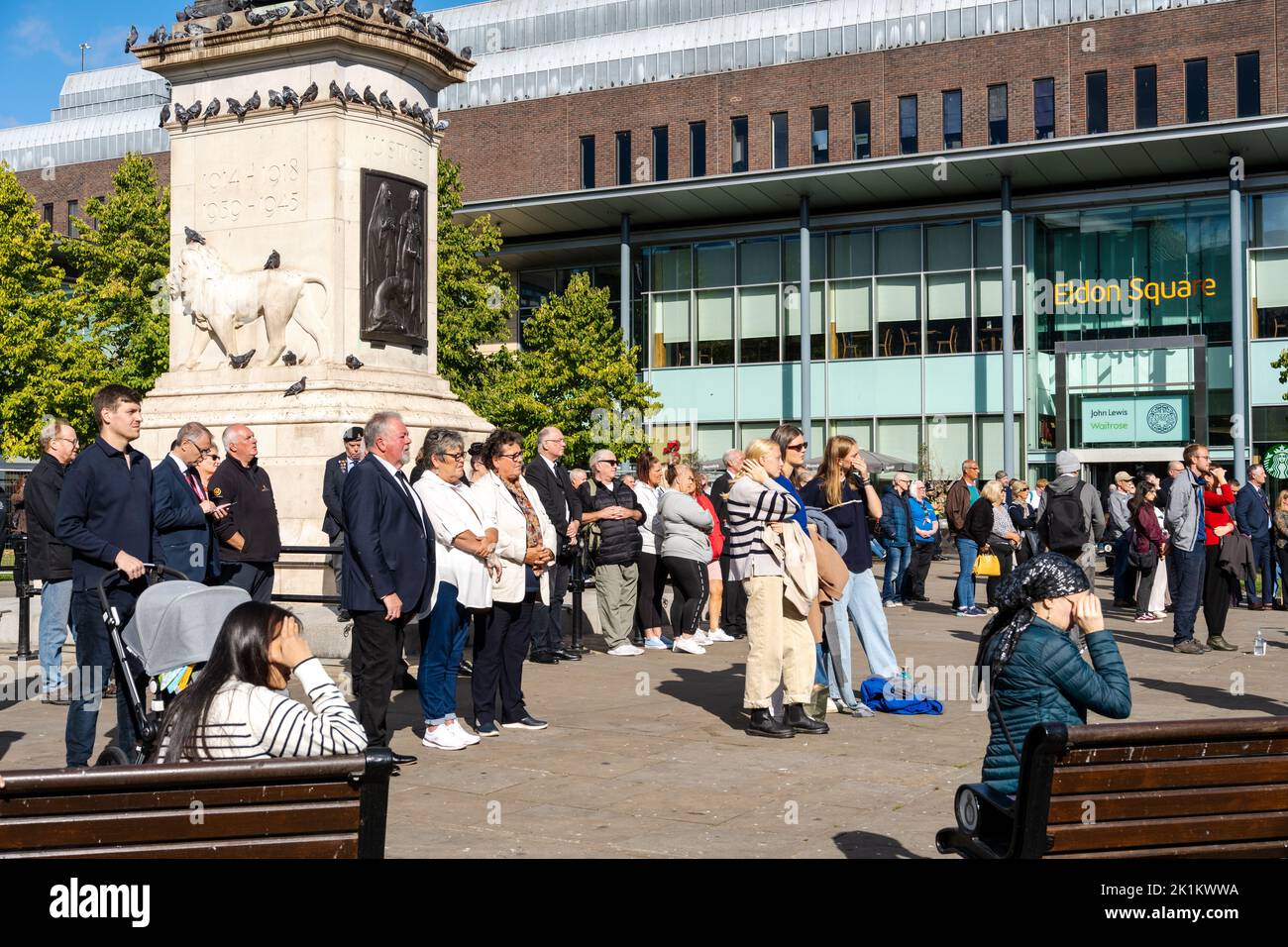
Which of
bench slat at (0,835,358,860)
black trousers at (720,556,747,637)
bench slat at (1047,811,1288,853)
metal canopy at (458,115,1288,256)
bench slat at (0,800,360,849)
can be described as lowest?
black trousers at (720,556,747,637)

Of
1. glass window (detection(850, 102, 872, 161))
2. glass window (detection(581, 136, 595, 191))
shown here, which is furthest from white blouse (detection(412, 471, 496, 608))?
glass window (detection(581, 136, 595, 191))

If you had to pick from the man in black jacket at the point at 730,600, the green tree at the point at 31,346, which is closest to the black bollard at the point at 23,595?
the man in black jacket at the point at 730,600

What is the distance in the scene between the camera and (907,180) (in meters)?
41.9

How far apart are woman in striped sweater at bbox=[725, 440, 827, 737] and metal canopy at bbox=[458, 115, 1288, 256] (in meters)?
32.9

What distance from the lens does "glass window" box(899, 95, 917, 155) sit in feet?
152


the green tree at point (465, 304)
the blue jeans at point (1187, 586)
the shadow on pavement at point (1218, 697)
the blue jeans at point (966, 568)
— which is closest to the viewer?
the shadow on pavement at point (1218, 697)

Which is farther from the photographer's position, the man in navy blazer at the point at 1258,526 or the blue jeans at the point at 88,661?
the man in navy blazer at the point at 1258,526

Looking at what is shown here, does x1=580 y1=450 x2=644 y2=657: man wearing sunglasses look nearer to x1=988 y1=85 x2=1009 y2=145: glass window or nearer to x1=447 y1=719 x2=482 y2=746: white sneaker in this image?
x1=447 y1=719 x2=482 y2=746: white sneaker

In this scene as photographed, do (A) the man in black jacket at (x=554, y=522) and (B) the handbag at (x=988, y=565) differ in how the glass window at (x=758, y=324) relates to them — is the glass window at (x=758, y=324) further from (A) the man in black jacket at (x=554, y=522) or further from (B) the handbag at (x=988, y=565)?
(A) the man in black jacket at (x=554, y=522)

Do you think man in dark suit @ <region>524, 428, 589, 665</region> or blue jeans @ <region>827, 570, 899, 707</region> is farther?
man in dark suit @ <region>524, 428, 589, 665</region>

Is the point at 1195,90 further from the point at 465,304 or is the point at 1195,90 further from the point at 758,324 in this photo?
the point at 465,304

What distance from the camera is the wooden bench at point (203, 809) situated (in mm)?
3168

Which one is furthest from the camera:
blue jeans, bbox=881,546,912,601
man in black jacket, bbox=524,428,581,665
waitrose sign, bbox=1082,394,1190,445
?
waitrose sign, bbox=1082,394,1190,445

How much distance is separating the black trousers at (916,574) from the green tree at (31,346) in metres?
25.9
